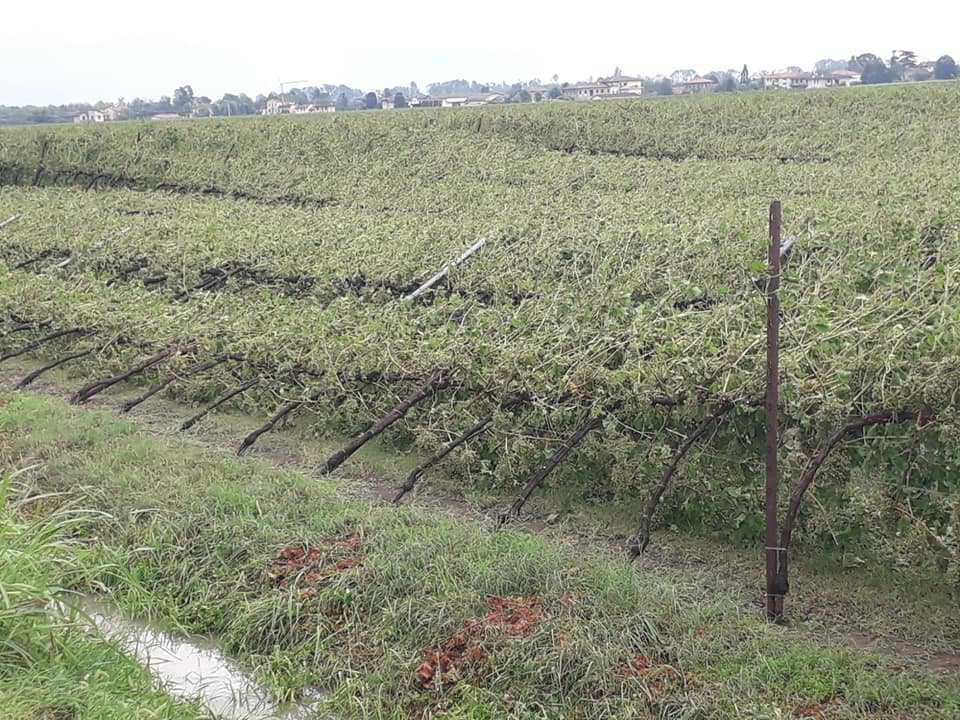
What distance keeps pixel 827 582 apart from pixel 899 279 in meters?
2.80

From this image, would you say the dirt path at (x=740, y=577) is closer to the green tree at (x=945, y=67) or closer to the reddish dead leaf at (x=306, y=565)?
the reddish dead leaf at (x=306, y=565)

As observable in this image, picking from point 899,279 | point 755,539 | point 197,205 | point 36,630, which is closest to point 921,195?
point 899,279

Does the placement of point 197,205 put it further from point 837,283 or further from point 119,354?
point 837,283

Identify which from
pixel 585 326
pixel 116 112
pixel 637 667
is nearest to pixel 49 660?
pixel 637 667

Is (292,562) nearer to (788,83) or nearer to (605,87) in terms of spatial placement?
(788,83)

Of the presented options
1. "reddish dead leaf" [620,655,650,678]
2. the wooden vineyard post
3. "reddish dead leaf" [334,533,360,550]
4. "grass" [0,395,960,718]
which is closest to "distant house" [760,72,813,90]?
the wooden vineyard post

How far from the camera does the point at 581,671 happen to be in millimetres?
3840

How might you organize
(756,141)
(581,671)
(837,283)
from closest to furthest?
(581,671), (837,283), (756,141)

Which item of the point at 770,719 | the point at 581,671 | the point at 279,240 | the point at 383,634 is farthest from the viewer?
the point at 279,240

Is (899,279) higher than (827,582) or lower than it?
higher

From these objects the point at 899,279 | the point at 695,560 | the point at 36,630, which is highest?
the point at 899,279

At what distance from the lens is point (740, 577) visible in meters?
4.87

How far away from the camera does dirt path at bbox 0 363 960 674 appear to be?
167 inches

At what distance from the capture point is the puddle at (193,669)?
13.2 feet
